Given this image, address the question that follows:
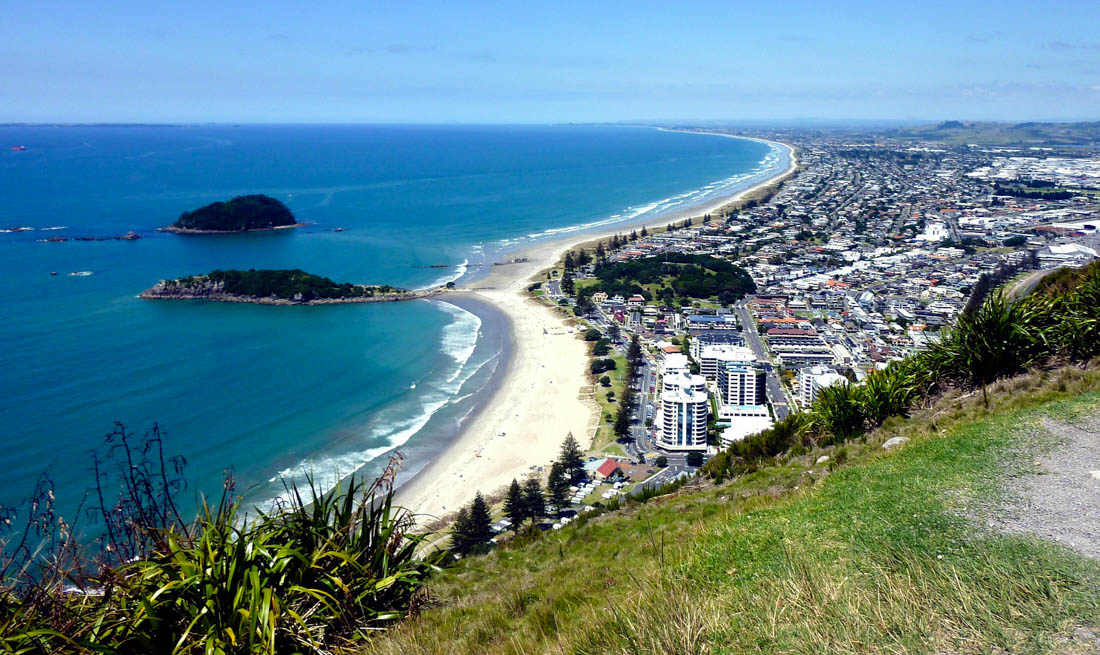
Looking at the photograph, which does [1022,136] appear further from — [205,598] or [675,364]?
[205,598]

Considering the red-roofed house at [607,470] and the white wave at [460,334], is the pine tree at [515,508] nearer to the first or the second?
the red-roofed house at [607,470]

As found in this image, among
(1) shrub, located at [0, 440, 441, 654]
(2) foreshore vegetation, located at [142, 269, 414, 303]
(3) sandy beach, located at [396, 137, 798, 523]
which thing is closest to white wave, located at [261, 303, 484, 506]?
(3) sandy beach, located at [396, 137, 798, 523]

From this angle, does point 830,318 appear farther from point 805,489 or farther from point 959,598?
point 959,598

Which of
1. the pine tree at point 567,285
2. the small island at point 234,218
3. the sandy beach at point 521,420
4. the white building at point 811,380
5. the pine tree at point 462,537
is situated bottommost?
the sandy beach at point 521,420

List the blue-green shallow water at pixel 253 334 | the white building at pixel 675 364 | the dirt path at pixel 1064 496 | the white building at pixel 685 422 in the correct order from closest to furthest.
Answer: the dirt path at pixel 1064 496 → the white building at pixel 685 422 → the blue-green shallow water at pixel 253 334 → the white building at pixel 675 364

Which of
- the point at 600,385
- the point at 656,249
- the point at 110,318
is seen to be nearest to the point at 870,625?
the point at 600,385

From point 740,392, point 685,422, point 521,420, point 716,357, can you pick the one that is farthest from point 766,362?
point 521,420

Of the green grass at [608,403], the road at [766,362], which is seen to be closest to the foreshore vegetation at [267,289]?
the green grass at [608,403]
